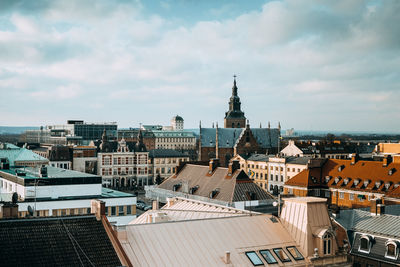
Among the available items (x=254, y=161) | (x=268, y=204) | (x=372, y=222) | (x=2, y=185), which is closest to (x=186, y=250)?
(x=372, y=222)

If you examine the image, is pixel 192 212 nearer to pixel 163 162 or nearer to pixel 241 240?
pixel 241 240

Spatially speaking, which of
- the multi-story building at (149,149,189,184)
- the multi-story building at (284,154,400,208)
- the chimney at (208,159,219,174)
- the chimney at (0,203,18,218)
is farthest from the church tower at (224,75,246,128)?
the chimney at (0,203,18,218)

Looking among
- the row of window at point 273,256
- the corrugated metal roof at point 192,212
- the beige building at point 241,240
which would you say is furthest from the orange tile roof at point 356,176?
the row of window at point 273,256

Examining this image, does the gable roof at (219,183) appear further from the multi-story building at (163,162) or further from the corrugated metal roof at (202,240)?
the multi-story building at (163,162)

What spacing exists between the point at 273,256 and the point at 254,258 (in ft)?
5.45

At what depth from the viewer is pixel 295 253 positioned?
34.5 metres

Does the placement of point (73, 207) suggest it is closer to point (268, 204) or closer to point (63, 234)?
point (268, 204)

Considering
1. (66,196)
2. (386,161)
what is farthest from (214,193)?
(386,161)

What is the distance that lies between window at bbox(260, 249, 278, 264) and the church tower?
140573mm

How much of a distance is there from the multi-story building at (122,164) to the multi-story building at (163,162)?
3.88m

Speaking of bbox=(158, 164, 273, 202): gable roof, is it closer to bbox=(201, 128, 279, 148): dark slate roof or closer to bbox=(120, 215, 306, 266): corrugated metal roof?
bbox=(120, 215, 306, 266): corrugated metal roof

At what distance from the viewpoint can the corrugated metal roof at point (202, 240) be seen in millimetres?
30000

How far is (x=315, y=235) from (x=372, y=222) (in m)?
→ 12.2

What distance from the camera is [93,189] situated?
62.1 m
